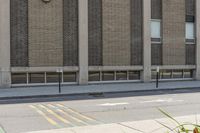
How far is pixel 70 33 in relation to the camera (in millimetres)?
25328

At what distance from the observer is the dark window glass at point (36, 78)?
24.3 meters

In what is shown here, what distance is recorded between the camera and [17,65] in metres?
23.6

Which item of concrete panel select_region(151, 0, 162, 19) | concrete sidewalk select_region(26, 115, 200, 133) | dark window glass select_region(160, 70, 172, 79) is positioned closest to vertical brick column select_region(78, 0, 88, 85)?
concrete panel select_region(151, 0, 162, 19)

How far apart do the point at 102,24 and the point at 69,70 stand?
486 cm

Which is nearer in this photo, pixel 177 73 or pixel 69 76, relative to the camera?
pixel 69 76

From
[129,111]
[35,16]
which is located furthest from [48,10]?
[129,111]

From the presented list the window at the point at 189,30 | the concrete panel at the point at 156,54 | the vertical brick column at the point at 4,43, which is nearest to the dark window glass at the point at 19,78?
the vertical brick column at the point at 4,43

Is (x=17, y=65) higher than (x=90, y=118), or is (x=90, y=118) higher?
(x=17, y=65)

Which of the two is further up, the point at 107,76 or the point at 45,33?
the point at 45,33

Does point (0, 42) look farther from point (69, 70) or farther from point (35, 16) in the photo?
point (69, 70)

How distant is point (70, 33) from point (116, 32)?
13.7 ft

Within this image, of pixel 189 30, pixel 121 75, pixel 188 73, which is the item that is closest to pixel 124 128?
pixel 121 75

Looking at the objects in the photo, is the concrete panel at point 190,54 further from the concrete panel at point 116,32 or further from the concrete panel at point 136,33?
the concrete panel at point 116,32

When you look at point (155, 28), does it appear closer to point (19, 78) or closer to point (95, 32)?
point (95, 32)
